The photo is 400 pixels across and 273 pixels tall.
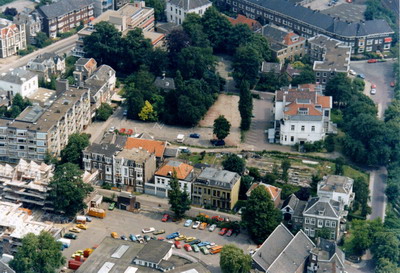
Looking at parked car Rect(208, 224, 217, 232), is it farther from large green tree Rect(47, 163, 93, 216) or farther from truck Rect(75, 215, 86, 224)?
large green tree Rect(47, 163, 93, 216)

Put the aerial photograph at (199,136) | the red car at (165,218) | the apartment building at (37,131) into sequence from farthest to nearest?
the apartment building at (37,131)
the red car at (165,218)
the aerial photograph at (199,136)

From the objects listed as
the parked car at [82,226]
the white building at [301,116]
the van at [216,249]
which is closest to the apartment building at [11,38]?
the white building at [301,116]

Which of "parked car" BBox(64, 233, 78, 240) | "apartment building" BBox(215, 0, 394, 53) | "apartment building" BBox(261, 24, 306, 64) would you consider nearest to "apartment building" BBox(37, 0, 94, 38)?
"apartment building" BBox(215, 0, 394, 53)

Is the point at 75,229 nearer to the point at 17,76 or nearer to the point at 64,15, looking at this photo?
the point at 17,76

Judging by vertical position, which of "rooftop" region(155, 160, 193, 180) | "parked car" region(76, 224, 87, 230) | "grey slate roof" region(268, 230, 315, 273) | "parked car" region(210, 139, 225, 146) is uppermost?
"rooftop" region(155, 160, 193, 180)

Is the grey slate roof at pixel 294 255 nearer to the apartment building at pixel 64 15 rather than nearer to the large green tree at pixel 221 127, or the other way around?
the large green tree at pixel 221 127

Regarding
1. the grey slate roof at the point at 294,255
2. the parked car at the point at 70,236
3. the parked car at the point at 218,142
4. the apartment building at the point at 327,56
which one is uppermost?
the apartment building at the point at 327,56

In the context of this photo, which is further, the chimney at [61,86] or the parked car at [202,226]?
the chimney at [61,86]

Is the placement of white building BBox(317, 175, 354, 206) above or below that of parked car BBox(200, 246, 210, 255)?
above

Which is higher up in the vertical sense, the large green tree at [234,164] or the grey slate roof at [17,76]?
the grey slate roof at [17,76]
